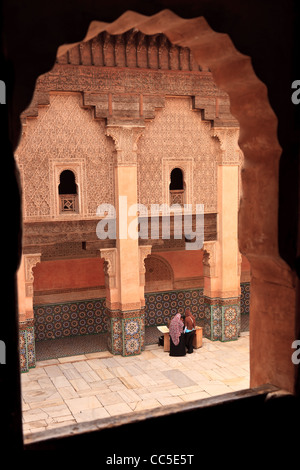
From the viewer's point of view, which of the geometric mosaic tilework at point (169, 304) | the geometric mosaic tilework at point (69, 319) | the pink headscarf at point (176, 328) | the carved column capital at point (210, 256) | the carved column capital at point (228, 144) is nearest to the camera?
the pink headscarf at point (176, 328)

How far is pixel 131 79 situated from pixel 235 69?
25.7 ft

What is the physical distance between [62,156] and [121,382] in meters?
4.16

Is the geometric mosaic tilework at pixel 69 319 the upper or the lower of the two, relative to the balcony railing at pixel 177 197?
lower

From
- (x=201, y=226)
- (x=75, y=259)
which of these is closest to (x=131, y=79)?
(x=201, y=226)

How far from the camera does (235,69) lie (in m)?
2.08

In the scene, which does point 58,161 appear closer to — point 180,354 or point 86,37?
point 180,354

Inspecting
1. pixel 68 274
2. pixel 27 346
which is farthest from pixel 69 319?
pixel 27 346

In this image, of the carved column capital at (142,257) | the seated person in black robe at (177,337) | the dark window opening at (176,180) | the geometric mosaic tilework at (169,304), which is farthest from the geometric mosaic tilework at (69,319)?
the dark window opening at (176,180)

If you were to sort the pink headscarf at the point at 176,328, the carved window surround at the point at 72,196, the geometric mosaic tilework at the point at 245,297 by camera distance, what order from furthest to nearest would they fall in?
the geometric mosaic tilework at the point at 245,297 < the pink headscarf at the point at 176,328 < the carved window surround at the point at 72,196

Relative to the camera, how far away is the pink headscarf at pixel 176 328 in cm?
951

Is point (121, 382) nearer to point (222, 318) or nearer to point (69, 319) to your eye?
point (69, 319)

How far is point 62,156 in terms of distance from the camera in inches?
365

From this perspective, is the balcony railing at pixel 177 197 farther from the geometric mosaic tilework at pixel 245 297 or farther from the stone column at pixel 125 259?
the geometric mosaic tilework at pixel 245 297

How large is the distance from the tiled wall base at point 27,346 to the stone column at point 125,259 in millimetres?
1528
